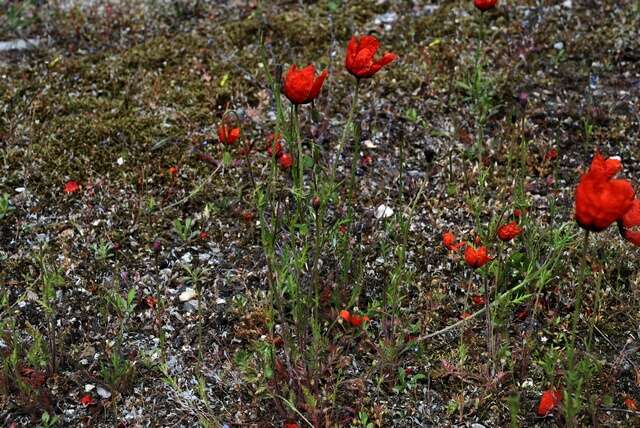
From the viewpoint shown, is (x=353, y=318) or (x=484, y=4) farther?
(x=484, y=4)

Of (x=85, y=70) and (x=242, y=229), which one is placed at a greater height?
(x=85, y=70)

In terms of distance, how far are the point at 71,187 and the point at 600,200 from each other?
113 inches

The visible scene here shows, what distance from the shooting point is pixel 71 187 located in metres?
4.32

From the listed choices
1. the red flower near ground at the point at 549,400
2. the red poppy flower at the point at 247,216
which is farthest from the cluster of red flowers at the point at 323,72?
the red flower near ground at the point at 549,400

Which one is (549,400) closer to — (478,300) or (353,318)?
(478,300)

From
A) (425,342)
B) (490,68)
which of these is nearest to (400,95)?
(490,68)

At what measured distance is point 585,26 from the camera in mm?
5328

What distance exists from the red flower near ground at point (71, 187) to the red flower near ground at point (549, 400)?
2625 millimetres

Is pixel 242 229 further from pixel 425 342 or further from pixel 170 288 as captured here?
pixel 425 342


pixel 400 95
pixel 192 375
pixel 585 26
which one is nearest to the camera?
pixel 192 375

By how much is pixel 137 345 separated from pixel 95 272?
0.52m

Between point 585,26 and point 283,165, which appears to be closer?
point 283,165

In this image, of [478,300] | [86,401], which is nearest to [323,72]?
[478,300]

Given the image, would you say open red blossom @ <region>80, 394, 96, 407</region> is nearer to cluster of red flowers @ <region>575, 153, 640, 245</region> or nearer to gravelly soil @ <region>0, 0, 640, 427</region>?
gravelly soil @ <region>0, 0, 640, 427</region>
